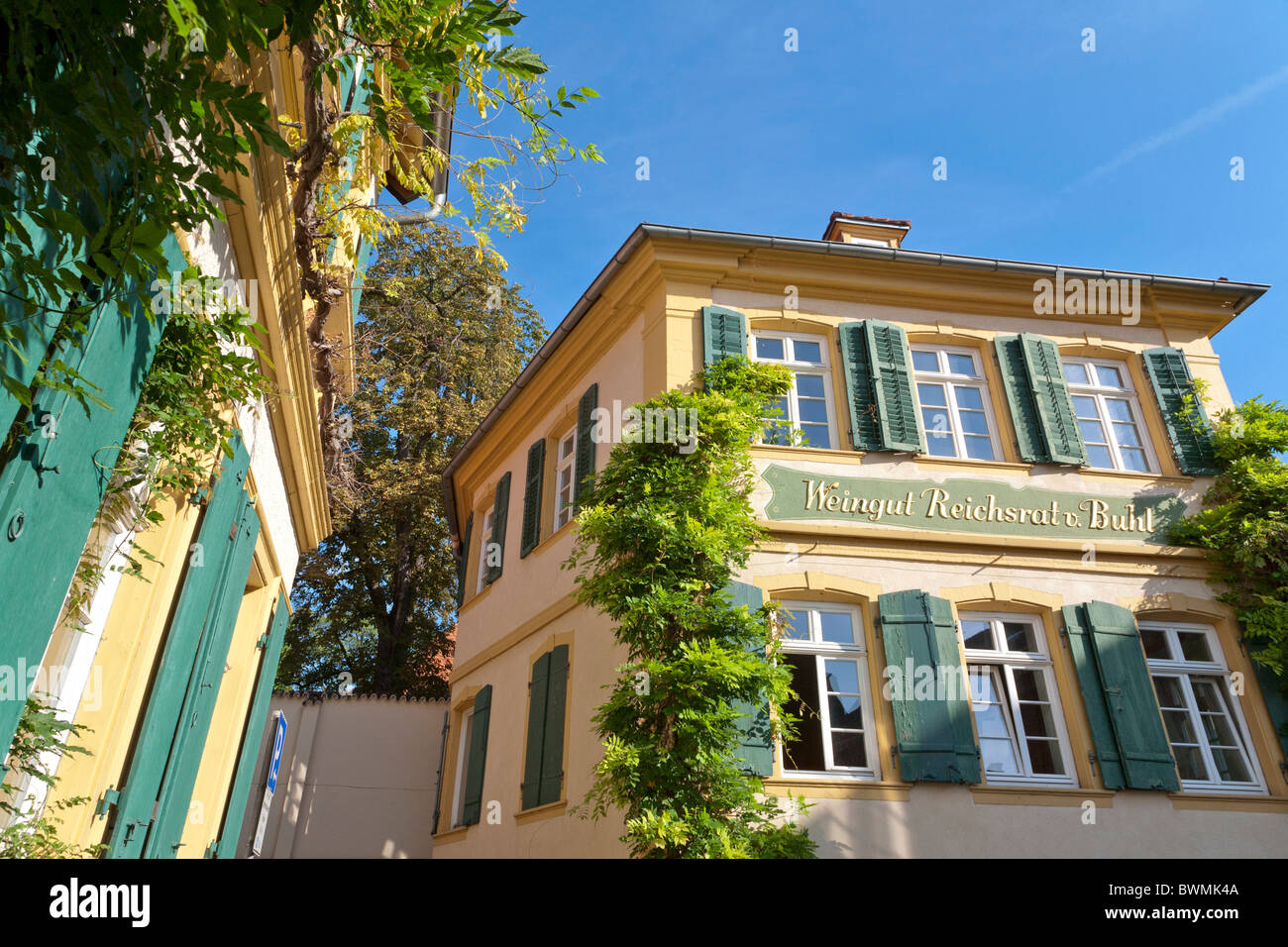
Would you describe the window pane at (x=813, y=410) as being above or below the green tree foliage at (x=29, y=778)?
above

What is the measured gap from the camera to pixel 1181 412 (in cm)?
1021

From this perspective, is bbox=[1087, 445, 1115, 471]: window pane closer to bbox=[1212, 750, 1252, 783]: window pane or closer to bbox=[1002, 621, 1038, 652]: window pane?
bbox=[1002, 621, 1038, 652]: window pane

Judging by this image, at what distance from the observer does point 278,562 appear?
813 centimetres

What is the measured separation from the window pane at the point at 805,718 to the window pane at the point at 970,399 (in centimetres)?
368

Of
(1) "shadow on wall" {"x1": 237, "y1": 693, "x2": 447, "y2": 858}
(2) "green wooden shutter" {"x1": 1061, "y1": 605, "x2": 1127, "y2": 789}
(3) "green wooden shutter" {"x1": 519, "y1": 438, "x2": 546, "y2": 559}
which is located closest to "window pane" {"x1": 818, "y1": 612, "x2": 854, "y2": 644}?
(2) "green wooden shutter" {"x1": 1061, "y1": 605, "x2": 1127, "y2": 789}

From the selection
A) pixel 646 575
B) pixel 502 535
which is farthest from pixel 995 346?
pixel 502 535

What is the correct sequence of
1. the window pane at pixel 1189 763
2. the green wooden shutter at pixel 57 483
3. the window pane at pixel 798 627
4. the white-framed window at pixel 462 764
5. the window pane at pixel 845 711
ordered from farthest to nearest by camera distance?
the white-framed window at pixel 462 764 < the window pane at pixel 1189 763 < the window pane at pixel 798 627 < the window pane at pixel 845 711 < the green wooden shutter at pixel 57 483

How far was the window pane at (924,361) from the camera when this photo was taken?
1026cm

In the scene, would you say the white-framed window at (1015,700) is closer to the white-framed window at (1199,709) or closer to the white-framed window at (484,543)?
the white-framed window at (1199,709)

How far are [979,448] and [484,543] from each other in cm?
748

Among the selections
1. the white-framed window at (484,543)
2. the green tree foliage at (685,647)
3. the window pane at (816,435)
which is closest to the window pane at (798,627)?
the green tree foliage at (685,647)

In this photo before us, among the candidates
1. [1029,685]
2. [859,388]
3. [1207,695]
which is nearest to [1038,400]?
[859,388]

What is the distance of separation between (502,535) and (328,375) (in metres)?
5.23

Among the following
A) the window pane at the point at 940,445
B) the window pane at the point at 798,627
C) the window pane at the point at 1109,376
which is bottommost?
the window pane at the point at 798,627
